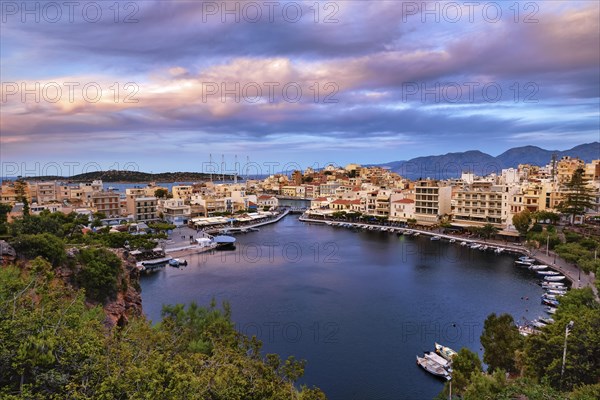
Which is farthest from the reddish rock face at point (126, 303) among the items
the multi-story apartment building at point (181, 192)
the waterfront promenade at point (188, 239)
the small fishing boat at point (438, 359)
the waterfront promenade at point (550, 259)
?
the multi-story apartment building at point (181, 192)

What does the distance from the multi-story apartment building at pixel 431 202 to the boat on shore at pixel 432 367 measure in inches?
950

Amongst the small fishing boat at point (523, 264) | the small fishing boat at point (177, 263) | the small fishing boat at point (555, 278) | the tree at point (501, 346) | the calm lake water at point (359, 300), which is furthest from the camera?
the small fishing boat at point (177, 263)

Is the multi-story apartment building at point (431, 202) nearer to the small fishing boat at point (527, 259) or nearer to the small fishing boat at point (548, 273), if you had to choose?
the small fishing boat at point (527, 259)

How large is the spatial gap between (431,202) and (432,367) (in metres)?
25.1

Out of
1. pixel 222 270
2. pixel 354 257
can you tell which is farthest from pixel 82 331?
pixel 354 257

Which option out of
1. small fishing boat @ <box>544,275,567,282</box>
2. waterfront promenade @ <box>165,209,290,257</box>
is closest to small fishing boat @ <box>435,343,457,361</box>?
small fishing boat @ <box>544,275,567,282</box>

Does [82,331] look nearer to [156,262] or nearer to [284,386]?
[284,386]

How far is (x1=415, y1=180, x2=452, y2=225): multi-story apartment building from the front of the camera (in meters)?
34.2

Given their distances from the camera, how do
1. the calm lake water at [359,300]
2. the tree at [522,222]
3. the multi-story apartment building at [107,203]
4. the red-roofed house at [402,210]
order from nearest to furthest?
the calm lake water at [359,300], the tree at [522,222], the multi-story apartment building at [107,203], the red-roofed house at [402,210]

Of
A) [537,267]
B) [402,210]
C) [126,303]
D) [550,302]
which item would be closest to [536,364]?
[550,302]

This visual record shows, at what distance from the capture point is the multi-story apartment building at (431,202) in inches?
1347

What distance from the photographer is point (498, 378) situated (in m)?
6.33

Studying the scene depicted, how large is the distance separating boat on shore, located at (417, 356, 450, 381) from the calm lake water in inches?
7.4

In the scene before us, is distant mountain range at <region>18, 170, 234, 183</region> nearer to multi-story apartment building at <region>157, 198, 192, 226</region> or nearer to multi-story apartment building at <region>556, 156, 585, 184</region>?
multi-story apartment building at <region>157, 198, 192, 226</region>
